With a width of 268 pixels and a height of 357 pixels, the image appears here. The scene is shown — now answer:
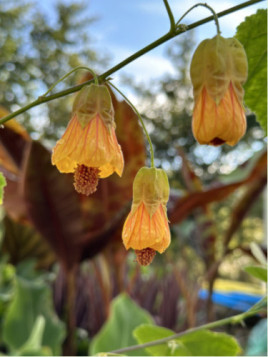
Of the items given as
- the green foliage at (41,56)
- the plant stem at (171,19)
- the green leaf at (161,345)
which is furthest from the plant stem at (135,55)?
the green foliage at (41,56)

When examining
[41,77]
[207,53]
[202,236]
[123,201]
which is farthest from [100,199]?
[41,77]

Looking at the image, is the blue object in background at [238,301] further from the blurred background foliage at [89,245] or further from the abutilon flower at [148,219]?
the abutilon flower at [148,219]

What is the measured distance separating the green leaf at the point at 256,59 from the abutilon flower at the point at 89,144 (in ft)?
0.40

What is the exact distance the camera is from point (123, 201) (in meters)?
0.92

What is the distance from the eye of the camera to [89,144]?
0.26 metres

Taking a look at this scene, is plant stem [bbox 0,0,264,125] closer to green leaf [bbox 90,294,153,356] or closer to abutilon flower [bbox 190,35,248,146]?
abutilon flower [bbox 190,35,248,146]

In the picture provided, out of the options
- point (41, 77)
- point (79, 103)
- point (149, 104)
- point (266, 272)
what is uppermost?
point (41, 77)

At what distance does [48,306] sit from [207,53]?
32.5 inches

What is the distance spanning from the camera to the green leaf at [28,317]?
0.90 meters

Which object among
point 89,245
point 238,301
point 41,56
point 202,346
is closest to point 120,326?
point 89,245

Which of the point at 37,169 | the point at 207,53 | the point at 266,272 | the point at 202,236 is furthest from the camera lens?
the point at 202,236

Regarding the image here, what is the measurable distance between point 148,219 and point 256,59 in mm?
159

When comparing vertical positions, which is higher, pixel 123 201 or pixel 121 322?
pixel 123 201

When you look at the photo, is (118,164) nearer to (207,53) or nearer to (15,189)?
(207,53)
